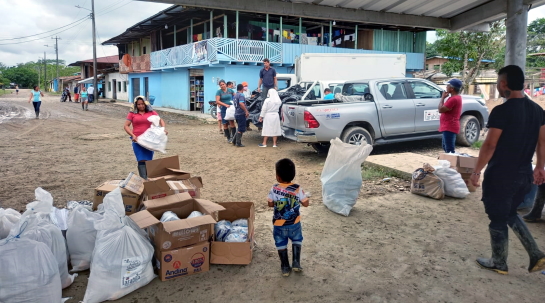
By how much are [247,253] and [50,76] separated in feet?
357

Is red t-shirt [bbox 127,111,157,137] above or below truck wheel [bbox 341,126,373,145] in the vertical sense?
above

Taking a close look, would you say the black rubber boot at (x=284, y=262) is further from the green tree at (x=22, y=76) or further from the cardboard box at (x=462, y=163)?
the green tree at (x=22, y=76)

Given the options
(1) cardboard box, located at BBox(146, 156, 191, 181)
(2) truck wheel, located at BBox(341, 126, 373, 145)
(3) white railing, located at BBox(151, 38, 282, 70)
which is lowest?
(1) cardboard box, located at BBox(146, 156, 191, 181)

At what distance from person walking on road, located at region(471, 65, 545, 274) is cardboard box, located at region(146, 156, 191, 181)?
297 cm

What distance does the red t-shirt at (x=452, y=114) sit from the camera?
6.26 m

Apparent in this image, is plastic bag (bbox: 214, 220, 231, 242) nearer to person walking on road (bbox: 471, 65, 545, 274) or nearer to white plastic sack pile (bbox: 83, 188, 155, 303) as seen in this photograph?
white plastic sack pile (bbox: 83, 188, 155, 303)

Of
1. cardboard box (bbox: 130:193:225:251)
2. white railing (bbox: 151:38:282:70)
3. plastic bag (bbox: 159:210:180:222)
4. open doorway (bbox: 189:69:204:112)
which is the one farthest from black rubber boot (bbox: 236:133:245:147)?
open doorway (bbox: 189:69:204:112)

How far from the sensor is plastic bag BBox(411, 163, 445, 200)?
5559 mm

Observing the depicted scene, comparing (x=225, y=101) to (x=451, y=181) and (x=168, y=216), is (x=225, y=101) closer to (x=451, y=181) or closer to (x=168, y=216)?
(x=451, y=181)

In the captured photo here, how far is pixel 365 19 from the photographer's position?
609cm

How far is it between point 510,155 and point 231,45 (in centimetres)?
1813

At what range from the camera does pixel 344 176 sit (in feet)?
16.4

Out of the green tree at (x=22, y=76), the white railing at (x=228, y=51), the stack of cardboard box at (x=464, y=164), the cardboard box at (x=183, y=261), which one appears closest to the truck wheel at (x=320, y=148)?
the stack of cardboard box at (x=464, y=164)

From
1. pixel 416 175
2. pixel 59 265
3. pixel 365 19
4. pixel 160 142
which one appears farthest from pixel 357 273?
pixel 365 19
